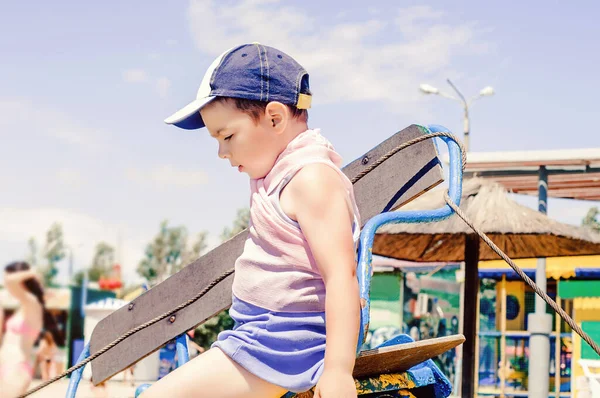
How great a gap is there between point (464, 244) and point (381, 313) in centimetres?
958

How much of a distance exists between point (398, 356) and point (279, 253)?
17.4 inches

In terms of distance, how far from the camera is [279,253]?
67.7 inches

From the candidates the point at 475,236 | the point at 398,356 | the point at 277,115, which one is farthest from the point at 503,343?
the point at 277,115

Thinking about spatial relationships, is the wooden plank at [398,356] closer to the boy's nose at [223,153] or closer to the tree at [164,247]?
the boy's nose at [223,153]

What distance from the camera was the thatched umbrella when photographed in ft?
23.9

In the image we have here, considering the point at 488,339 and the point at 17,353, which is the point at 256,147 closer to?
the point at 17,353

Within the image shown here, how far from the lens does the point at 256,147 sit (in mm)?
1815

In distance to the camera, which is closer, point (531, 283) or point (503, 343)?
point (531, 283)

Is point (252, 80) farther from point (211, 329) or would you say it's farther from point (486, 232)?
point (211, 329)

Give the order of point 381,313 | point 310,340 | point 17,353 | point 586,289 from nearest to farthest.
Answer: point 310,340 < point 17,353 < point 586,289 < point 381,313

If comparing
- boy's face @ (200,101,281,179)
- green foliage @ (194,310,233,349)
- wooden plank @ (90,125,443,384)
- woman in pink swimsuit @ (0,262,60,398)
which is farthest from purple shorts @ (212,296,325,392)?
green foliage @ (194,310,233,349)

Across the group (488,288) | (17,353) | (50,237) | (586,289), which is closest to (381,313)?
(488,288)

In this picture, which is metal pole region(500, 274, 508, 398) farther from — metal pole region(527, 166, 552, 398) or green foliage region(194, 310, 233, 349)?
green foliage region(194, 310, 233, 349)

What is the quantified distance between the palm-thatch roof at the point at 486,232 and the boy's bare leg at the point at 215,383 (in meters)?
5.49
